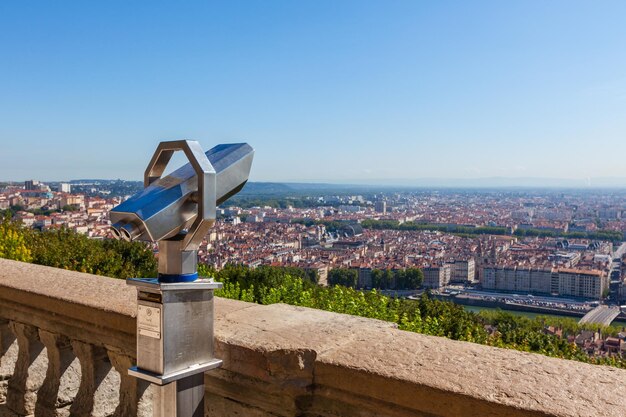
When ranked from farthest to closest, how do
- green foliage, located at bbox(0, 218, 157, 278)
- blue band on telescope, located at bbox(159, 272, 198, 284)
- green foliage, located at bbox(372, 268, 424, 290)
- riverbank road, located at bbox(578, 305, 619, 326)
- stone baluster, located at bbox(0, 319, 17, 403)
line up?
green foliage, located at bbox(372, 268, 424, 290) < riverbank road, located at bbox(578, 305, 619, 326) < green foliage, located at bbox(0, 218, 157, 278) < stone baluster, located at bbox(0, 319, 17, 403) < blue band on telescope, located at bbox(159, 272, 198, 284)

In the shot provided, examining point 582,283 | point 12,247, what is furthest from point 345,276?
point 12,247

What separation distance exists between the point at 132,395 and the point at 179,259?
764 millimetres

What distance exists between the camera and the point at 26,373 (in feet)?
7.07

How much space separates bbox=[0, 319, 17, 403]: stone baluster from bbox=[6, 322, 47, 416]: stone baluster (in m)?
0.12

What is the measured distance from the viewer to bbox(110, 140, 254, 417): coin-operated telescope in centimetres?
111

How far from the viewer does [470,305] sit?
39625 millimetres

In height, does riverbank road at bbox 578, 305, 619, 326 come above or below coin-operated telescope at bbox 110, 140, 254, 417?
below

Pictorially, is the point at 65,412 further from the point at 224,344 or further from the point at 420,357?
the point at 420,357

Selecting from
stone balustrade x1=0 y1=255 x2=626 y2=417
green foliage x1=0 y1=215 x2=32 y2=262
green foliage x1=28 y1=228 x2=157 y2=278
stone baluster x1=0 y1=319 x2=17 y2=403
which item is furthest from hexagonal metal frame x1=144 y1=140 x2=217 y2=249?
green foliage x1=28 y1=228 x2=157 y2=278

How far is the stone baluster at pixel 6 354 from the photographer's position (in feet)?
7.56

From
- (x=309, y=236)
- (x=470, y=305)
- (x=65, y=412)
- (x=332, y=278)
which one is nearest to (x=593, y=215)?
(x=309, y=236)

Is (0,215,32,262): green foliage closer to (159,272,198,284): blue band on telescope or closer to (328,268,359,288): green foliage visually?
(159,272,198,284): blue band on telescope

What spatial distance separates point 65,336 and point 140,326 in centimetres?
94

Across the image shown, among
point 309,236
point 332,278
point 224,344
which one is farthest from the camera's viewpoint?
point 309,236
